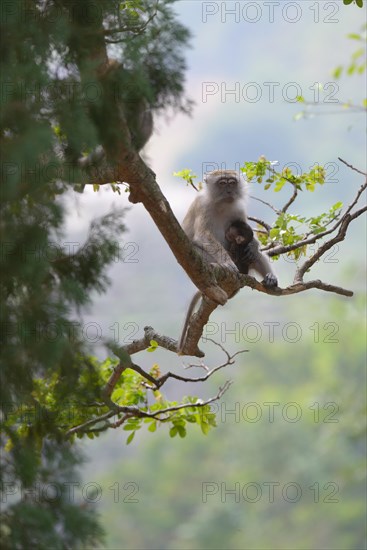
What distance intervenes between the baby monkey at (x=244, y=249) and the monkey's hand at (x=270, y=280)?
221mm

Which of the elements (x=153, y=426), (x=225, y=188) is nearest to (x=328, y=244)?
(x=153, y=426)

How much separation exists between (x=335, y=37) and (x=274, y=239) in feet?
110

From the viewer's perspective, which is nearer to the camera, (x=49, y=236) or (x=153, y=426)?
(x=49, y=236)

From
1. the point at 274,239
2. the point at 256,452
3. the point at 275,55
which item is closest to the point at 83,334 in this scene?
the point at 274,239

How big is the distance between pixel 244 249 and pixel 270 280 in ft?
1.42

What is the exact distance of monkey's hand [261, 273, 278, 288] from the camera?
163 inches

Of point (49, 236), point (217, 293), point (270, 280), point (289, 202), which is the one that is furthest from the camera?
point (270, 280)

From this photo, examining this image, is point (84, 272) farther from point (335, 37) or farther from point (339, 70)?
point (335, 37)

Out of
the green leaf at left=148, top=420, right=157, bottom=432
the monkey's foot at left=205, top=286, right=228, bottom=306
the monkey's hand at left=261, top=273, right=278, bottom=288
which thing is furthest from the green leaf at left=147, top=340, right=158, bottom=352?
the monkey's hand at left=261, top=273, right=278, bottom=288

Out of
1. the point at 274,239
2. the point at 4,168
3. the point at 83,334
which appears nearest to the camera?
the point at 4,168

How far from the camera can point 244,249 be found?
4.68 m

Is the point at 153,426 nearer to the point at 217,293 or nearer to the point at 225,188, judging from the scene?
the point at 217,293

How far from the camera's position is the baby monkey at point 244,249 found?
4.64 m

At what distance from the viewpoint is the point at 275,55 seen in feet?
137
